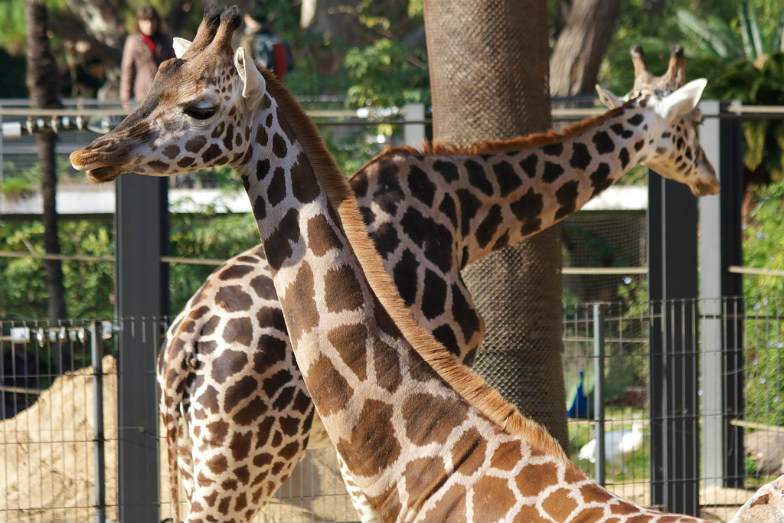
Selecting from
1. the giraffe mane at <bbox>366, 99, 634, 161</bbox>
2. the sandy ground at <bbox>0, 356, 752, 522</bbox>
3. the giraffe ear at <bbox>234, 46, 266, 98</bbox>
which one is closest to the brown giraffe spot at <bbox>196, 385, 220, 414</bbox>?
the giraffe mane at <bbox>366, 99, 634, 161</bbox>

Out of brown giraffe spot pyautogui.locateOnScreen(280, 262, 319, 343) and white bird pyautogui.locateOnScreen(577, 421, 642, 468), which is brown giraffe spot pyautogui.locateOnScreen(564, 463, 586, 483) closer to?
brown giraffe spot pyautogui.locateOnScreen(280, 262, 319, 343)

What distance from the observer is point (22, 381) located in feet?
32.4

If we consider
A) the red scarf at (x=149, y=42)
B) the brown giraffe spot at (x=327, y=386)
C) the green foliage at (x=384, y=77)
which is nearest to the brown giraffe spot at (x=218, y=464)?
the brown giraffe spot at (x=327, y=386)

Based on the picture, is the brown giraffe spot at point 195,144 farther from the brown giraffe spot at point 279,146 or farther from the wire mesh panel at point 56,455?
the wire mesh panel at point 56,455

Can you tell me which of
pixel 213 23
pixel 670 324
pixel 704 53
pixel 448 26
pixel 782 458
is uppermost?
pixel 704 53

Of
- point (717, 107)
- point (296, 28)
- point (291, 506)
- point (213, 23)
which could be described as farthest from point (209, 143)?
point (296, 28)

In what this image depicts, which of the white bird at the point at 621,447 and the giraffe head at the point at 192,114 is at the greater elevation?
the giraffe head at the point at 192,114

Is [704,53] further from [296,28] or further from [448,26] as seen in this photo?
[448,26]

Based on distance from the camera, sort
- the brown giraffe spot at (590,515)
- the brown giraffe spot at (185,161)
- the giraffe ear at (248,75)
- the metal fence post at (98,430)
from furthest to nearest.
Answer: the metal fence post at (98,430) < the brown giraffe spot at (185,161) < the giraffe ear at (248,75) < the brown giraffe spot at (590,515)

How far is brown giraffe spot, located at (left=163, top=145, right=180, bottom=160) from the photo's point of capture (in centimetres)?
328

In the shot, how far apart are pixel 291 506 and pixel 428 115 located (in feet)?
8.68

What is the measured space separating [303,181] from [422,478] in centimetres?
91

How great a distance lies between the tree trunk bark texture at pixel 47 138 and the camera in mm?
12101

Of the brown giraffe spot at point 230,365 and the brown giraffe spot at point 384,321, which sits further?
the brown giraffe spot at point 230,365
